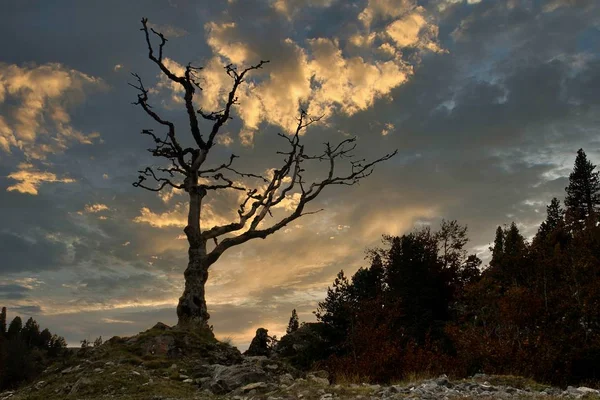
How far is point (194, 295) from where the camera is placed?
70.0ft

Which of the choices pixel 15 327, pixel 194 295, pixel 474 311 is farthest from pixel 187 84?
pixel 15 327

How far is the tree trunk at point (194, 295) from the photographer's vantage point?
21.0 metres

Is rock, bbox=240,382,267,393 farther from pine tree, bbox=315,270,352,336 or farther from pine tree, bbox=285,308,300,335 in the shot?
pine tree, bbox=285,308,300,335

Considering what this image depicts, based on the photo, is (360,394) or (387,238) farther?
(387,238)

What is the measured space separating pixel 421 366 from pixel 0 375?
251 feet

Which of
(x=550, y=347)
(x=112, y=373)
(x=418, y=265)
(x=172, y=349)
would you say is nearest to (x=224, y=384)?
(x=112, y=373)

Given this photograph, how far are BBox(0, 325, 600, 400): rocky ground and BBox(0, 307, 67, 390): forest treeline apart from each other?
2731cm

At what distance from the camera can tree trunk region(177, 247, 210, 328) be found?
68.8ft

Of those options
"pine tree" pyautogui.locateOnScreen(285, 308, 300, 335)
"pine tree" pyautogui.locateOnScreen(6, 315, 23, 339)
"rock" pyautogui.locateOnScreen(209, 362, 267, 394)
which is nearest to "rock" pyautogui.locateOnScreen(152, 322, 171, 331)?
"rock" pyautogui.locateOnScreen(209, 362, 267, 394)

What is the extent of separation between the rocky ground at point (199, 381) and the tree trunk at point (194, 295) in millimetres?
1790

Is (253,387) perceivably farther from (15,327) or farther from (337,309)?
(15,327)

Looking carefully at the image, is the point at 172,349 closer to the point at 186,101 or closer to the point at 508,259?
the point at 186,101

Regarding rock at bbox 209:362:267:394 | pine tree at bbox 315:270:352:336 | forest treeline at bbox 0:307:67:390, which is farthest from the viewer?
forest treeline at bbox 0:307:67:390

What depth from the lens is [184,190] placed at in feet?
79.8
